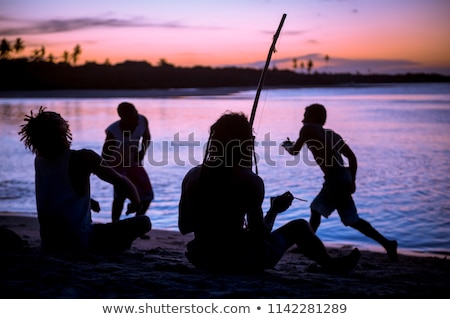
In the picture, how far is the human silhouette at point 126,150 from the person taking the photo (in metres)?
6.56

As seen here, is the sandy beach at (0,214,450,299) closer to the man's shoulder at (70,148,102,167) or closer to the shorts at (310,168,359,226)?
the man's shoulder at (70,148,102,167)

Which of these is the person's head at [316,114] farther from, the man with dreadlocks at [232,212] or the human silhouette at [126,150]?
the human silhouette at [126,150]

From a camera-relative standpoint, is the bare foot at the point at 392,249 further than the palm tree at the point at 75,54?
No

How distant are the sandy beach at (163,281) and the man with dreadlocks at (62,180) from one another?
0.64 ft

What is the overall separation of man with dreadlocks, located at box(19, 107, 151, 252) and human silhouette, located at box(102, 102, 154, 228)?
2.47m

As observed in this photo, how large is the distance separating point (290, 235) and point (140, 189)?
2978 mm

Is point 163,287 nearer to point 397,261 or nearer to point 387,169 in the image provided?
point 397,261

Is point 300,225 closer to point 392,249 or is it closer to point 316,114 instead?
point 316,114

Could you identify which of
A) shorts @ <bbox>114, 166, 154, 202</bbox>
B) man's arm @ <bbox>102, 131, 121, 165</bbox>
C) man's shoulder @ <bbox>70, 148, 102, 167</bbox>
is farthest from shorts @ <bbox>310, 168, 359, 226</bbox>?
man's shoulder @ <bbox>70, 148, 102, 167</bbox>

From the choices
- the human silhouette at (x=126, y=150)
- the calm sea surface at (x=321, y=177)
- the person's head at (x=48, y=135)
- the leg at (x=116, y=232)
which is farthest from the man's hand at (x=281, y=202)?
the calm sea surface at (x=321, y=177)

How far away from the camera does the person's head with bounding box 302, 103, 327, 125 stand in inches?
222

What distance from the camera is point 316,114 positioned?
5660 millimetres

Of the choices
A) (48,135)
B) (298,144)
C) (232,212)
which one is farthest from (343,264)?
(48,135)

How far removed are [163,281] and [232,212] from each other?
0.63 metres
